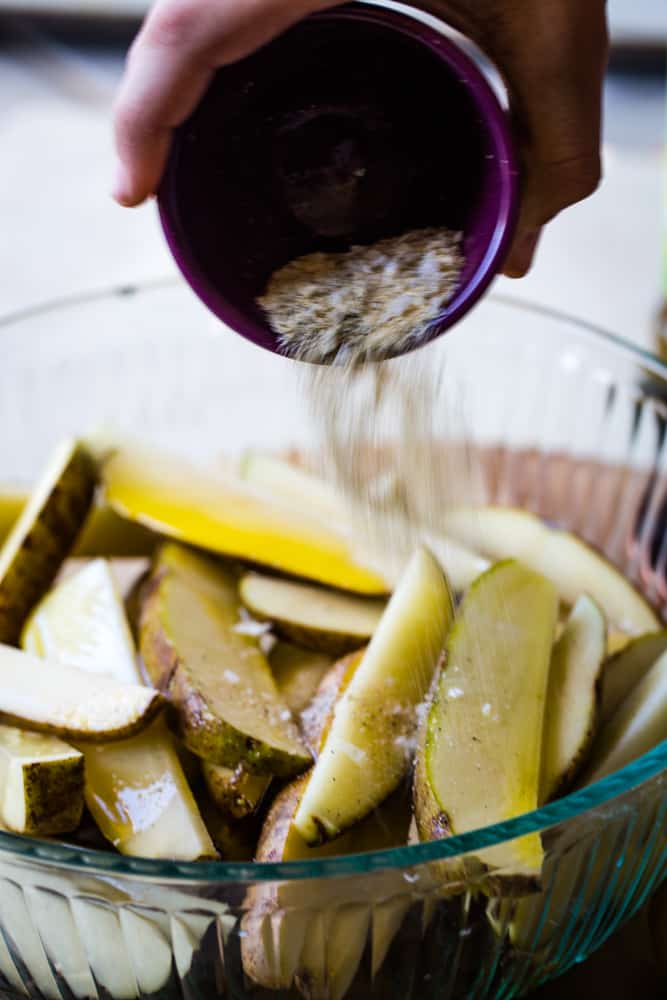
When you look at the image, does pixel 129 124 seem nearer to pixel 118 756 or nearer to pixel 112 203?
pixel 118 756

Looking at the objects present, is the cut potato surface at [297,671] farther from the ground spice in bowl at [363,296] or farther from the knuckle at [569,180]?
the knuckle at [569,180]

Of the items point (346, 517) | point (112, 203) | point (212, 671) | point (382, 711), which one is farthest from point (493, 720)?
point (112, 203)

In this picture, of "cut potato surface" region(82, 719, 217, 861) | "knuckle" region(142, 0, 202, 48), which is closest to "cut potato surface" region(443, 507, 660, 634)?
"cut potato surface" region(82, 719, 217, 861)

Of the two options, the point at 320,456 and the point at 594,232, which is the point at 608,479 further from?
the point at 594,232

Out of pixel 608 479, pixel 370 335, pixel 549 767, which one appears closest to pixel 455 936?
pixel 549 767

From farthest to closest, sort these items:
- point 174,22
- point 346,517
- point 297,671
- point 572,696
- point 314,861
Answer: point 346,517 → point 297,671 → point 572,696 → point 174,22 → point 314,861
